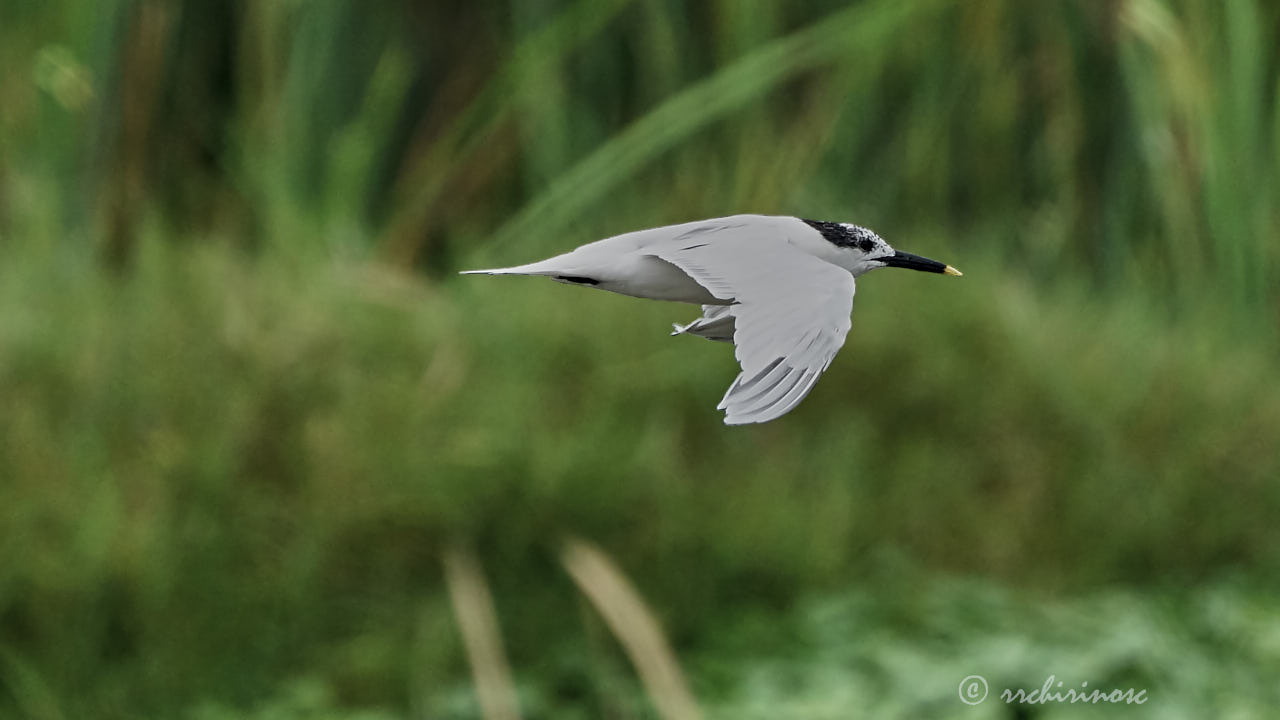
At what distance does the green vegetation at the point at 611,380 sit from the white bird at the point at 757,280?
2.75 feet

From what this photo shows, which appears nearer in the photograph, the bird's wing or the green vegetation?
the bird's wing

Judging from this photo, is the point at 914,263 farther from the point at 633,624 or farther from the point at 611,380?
the point at 611,380

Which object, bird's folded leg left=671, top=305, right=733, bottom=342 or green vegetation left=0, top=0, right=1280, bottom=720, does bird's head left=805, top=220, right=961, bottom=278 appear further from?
green vegetation left=0, top=0, right=1280, bottom=720

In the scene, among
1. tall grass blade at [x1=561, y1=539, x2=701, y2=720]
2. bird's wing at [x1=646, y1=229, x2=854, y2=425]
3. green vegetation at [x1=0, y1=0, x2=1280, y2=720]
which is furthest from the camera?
green vegetation at [x1=0, y1=0, x2=1280, y2=720]

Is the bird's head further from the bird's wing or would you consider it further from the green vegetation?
the green vegetation

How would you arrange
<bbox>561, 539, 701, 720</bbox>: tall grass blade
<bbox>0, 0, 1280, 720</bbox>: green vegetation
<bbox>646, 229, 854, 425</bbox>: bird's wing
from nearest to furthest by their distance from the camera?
<bbox>646, 229, 854, 425</bbox>: bird's wing
<bbox>561, 539, 701, 720</bbox>: tall grass blade
<bbox>0, 0, 1280, 720</bbox>: green vegetation

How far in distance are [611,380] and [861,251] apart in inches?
51.3

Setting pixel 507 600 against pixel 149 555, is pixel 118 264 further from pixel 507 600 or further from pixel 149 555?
pixel 507 600

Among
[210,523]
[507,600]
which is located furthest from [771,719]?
[210,523]

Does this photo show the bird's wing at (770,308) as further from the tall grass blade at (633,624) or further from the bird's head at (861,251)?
the tall grass blade at (633,624)

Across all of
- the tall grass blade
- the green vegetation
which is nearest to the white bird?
the green vegetation

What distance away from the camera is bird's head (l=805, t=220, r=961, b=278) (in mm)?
275

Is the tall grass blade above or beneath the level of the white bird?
beneath

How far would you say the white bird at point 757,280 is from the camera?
0.71 feet
